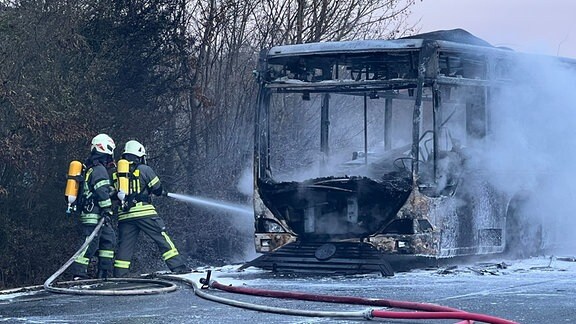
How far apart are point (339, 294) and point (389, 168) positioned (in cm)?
298

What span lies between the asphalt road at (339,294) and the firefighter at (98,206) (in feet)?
3.53

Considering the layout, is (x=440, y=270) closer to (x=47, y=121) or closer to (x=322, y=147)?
(x=322, y=147)

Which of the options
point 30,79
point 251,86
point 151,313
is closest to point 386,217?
point 151,313

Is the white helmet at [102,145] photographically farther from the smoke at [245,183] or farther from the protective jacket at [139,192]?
the smoke at [245,183]

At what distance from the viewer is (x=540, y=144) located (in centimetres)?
1393

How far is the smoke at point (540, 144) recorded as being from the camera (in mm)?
13344

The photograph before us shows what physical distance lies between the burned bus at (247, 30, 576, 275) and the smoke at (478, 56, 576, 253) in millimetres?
224

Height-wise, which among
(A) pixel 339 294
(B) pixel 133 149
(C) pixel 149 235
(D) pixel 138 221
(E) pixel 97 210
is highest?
(B) pixel 133 149

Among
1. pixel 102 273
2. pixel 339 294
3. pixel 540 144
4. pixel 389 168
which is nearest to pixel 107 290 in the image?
pixel 102 273

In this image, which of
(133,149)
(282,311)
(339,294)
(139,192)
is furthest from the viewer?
(133,149)

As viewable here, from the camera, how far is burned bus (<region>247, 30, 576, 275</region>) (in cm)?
1223

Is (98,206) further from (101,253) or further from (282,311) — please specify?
(282,311)

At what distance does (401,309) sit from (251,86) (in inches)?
455

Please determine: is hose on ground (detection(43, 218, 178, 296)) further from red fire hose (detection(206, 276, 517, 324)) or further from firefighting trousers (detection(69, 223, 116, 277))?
red fire hose (detection(206, 276, 517, 324))
